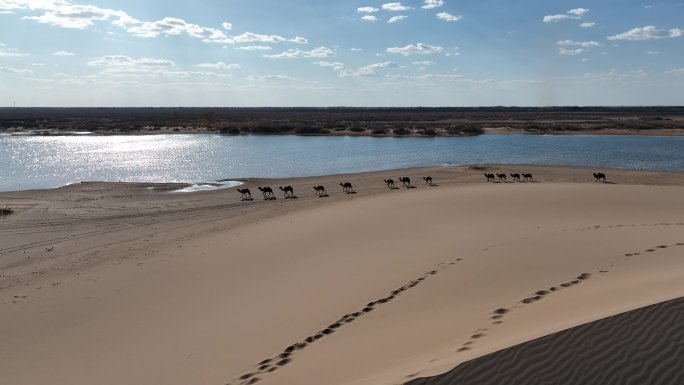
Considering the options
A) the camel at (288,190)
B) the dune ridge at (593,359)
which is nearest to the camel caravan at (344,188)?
the camel at (288,190)

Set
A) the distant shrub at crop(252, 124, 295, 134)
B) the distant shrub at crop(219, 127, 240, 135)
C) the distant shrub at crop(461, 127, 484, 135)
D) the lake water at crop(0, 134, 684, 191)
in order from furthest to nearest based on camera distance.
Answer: the distant shrub at crop(219, 127, 240, 135), the distant shrub at crop(252, 124, 295, 134), the distant shrub at crop(461, 127, 484, 135), the lake water at crop(0, 134, 684, 191)

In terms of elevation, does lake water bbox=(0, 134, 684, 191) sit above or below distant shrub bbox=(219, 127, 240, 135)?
below

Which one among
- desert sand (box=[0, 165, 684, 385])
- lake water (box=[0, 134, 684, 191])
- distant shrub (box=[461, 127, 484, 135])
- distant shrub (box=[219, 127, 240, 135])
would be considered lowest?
desert sand (box=[0, 165, 684, 385])

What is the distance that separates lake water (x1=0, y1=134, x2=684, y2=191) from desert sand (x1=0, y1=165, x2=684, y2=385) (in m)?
16.4

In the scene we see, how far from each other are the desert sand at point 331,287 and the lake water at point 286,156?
16398 mm

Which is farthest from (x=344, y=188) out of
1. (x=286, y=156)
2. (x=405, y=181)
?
(x=286, y=156)

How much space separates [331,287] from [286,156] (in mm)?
37468

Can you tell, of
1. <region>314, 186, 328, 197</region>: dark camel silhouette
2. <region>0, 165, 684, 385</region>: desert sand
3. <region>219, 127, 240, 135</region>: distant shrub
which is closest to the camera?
<region>0, 165, 684, 385</region>: desert sand

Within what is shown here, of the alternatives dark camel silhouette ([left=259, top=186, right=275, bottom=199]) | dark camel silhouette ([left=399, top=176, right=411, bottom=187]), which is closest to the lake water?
dark camel silhouette ([left=259, top=186, right=275, bottom=199])

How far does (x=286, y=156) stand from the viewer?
1879 inches

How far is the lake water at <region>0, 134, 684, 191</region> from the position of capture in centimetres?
3706

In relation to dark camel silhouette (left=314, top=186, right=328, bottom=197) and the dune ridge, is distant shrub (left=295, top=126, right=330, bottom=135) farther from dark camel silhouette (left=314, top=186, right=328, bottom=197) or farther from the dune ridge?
the dune ridge

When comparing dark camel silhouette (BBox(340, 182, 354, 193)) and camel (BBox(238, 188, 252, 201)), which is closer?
camel (BBox(238, 188, 252, 201))

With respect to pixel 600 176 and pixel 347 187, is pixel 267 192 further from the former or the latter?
pixel 600 176
